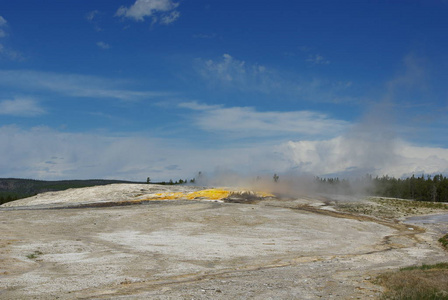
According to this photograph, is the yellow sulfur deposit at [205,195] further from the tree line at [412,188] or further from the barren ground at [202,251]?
the tree line at [412,188]

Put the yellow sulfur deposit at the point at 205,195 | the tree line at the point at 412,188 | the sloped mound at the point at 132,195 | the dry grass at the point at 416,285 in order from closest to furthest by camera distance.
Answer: the dry grass at the point at 416,285
the sloped mound at the point at 132,195
the yellow sulfur deposit at the point at 205,195
the tree line at the point at 412,188

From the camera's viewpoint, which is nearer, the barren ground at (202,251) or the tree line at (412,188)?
Result: the barren ground at (202,251)

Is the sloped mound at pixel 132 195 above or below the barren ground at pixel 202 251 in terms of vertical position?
above

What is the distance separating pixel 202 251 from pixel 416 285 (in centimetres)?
1859

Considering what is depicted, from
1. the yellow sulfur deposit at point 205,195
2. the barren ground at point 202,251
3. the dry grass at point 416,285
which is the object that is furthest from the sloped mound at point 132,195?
the dry grass at point 416,285

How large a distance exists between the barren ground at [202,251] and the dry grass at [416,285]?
2.97 feet

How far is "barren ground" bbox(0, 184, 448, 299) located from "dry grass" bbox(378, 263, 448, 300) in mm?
904

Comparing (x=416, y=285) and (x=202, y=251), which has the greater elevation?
A: (x=416, y=285)

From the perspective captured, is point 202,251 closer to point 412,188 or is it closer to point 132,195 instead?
point 132,195

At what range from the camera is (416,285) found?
19.2 metres

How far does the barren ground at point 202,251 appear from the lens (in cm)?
2056

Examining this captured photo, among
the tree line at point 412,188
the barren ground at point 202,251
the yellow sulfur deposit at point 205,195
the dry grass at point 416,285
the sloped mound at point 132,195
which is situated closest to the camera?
the dry grass at point 416,285

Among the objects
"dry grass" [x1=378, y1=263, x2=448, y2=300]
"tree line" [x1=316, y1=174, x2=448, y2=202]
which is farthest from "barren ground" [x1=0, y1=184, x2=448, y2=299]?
"tree line" [x1=316, y1=174, x2=448, y2=202]

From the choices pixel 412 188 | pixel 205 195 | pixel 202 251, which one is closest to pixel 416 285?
pixel 202 251
